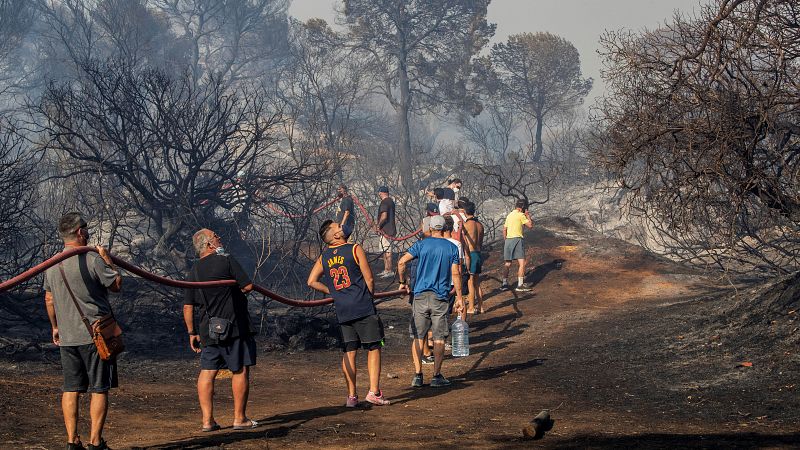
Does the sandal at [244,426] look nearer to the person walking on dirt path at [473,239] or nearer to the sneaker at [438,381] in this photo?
the sneaker at [438,381]

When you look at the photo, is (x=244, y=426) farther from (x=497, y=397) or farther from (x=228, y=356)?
(x=497, y=397)

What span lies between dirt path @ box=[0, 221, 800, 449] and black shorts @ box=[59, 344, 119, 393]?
27.4 inches

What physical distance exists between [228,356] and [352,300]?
1567 millimetres

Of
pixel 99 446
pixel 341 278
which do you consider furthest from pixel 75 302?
pixel 341 278

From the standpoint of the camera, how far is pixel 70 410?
20.1 feet

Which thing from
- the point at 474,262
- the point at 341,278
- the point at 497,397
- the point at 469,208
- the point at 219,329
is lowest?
the point at 497,397

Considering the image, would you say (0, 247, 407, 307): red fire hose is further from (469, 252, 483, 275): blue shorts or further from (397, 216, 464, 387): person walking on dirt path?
(469, 252, 483, 275): blue shorts

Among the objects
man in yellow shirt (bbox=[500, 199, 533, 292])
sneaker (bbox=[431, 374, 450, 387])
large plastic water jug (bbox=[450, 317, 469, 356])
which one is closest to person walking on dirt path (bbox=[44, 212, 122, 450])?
sneaker (bbox=[431, 374, 450, 387])

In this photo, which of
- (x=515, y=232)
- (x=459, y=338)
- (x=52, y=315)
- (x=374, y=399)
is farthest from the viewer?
(x=515, y=232)

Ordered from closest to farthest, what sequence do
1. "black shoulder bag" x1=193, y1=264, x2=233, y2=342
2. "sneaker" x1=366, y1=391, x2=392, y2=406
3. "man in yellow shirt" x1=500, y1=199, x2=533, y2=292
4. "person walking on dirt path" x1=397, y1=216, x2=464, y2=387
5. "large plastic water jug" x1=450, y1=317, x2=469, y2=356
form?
1. "black shoulder bag" x1=193, y1=264, x2=233, y2=342
2. "sneaker" x1=366, y1=391, x2=392, y2=406
3. "person walking on dirt path" x1=397, y1=216, x2=464, y2=387
4. "large plastic water jug" x1=450, y1=317, x2=469, y2=356
5. "man in yellow shirt" x1=500, y1=199, x2=533, y2=292

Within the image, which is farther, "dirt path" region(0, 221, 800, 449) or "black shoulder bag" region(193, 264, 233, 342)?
"black shoulder bag" region(193, 264, 233, 342)

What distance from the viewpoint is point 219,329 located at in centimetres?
721

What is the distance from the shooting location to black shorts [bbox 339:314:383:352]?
8.45 meters

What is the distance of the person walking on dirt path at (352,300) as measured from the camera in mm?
8469
